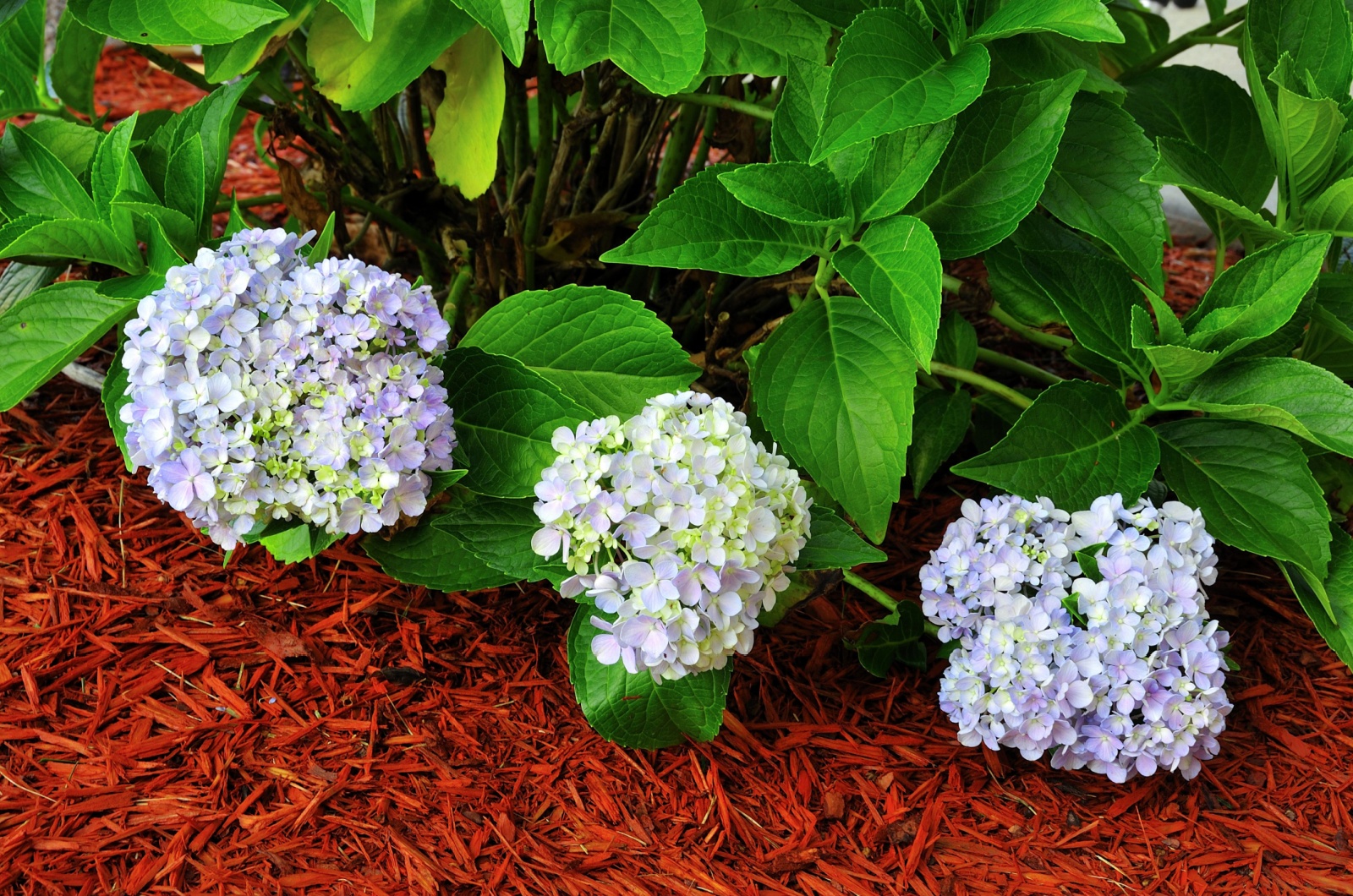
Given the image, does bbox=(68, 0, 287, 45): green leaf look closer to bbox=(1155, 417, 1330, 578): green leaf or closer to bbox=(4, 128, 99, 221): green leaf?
bbox=(4, 128, 99, 221): green leaf

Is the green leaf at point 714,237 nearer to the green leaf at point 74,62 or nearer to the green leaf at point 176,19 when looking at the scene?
the green leaf at point 176,19

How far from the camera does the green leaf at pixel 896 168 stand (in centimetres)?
131

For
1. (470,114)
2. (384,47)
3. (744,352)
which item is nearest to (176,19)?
(384,47)

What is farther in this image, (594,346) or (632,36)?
(594,346)

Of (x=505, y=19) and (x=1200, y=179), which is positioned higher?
(x=505, y=19)

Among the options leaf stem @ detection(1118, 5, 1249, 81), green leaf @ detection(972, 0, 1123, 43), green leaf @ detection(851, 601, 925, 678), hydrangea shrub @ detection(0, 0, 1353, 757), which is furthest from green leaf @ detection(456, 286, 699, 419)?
leaf stem @ detection(1118, 5, 1249, 81)

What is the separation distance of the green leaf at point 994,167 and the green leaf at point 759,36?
0.76 ft

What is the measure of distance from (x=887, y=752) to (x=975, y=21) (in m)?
0.97

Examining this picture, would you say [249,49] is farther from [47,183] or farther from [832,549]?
[832,549]

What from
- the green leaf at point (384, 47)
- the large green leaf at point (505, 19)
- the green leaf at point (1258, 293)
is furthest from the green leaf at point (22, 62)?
the green leaf at point (1258, 293)

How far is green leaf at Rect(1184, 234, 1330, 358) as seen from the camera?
1305 mm

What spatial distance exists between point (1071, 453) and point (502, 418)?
753 millimetres

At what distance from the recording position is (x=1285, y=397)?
4.39 ft

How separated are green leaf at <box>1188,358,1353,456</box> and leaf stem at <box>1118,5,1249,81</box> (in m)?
0.71
